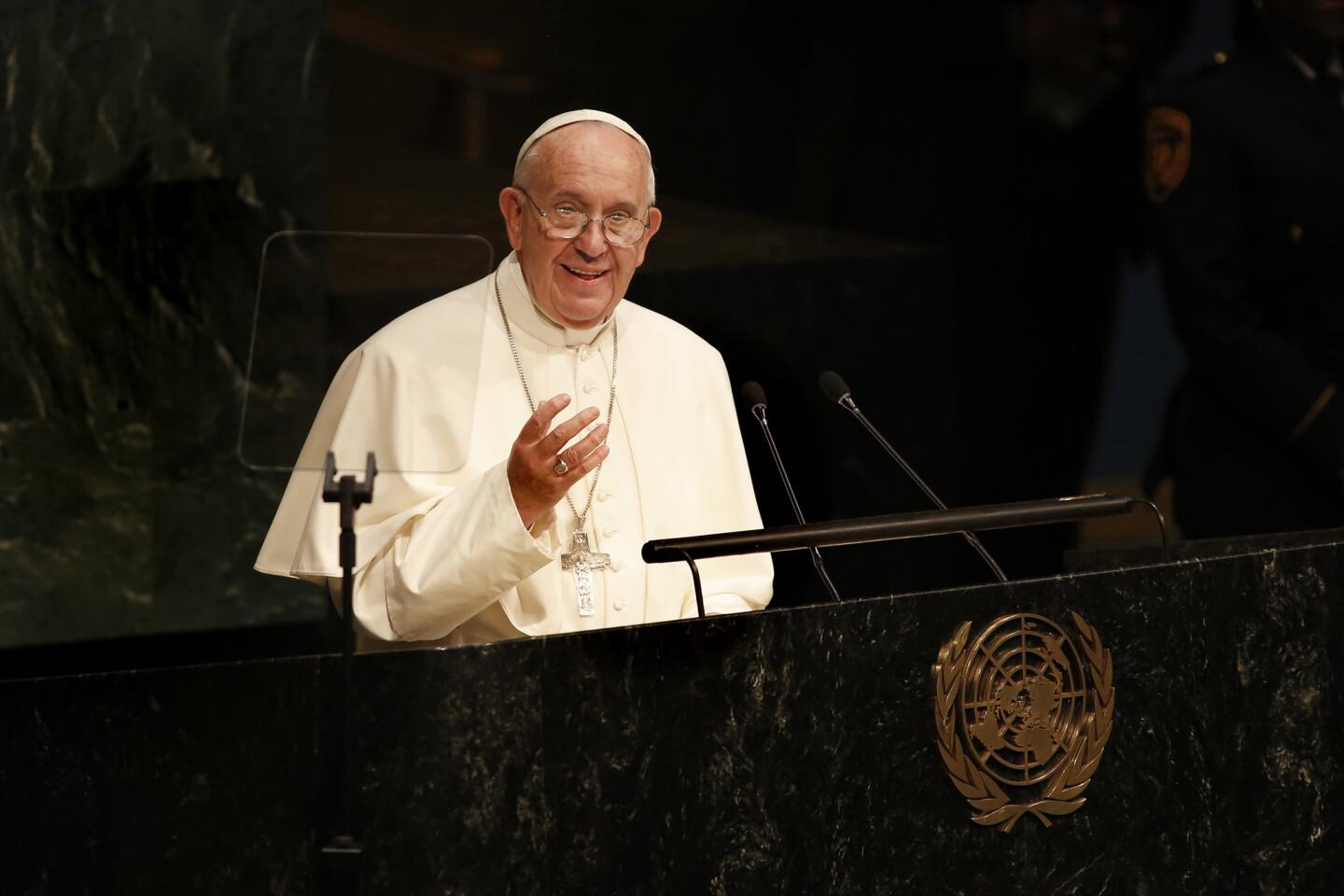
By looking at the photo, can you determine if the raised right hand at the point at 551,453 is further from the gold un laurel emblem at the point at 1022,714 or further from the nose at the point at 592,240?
the nose at the point at 592,240

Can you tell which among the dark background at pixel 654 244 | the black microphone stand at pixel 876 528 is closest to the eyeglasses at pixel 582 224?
the dark background at pixel 654 244

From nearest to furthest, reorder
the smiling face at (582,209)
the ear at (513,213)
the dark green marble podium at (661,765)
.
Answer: the dark green marble podium at (661,765)
the smiling face at (582,209)
the ear at (513,213)

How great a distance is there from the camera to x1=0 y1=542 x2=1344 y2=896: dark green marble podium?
2.56 meters

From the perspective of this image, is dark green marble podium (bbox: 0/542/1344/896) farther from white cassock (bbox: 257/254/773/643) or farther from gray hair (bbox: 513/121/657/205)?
gray hair (bbox: 513/121/657/205)

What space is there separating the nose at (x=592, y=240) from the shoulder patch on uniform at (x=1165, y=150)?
2.80m

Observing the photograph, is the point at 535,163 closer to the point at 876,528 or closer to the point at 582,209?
the point at 582,209

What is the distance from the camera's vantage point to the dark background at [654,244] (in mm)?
4055

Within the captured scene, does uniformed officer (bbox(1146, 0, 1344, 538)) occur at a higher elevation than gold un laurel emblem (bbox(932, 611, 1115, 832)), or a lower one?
higher

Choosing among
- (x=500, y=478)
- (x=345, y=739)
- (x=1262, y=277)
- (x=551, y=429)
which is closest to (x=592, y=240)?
(x=551, y=429)

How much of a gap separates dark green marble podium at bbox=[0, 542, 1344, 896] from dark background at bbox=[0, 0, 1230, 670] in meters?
1.20

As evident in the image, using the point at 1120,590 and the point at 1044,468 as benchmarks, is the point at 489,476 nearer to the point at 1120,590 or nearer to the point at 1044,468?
the point at 1120,590

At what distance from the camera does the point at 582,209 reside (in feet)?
12.2

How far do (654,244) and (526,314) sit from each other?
4.41 feet

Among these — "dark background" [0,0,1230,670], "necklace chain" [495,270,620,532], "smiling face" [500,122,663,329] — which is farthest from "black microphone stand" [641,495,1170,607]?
"dark background" [0,0,1230,670]
